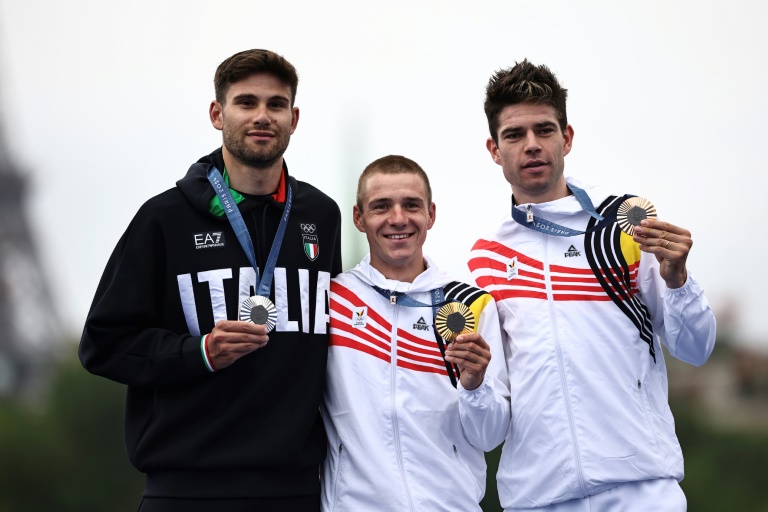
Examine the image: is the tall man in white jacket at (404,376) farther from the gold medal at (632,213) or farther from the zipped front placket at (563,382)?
the gold medal at (632,213)

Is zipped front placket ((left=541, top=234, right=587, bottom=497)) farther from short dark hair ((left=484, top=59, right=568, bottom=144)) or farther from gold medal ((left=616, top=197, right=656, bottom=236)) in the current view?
short dark hair ((left=484, top=59, right=568, bottom=144))

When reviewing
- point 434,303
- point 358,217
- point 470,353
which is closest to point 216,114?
point 358,217

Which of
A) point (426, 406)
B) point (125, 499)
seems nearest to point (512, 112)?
point (426, 406)

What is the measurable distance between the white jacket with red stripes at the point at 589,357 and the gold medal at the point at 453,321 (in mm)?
538

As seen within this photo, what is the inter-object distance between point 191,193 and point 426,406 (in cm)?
170

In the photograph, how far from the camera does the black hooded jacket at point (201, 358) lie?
4.98 m

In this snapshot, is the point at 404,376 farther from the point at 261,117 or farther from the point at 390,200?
the point at 261,117

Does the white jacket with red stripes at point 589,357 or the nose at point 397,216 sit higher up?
the nose at point 397,216

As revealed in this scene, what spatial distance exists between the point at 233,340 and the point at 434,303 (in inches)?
50.0

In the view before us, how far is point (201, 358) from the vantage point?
4.89 m

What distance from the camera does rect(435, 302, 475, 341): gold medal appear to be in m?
5.07

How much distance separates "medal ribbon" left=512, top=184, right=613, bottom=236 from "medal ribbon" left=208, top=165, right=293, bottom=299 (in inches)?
55.8

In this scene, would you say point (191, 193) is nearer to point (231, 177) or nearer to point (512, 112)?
point (231, 177)

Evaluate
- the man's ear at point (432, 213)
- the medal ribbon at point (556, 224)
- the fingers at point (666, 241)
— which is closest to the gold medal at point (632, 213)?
the fingers at point (666, 241)
